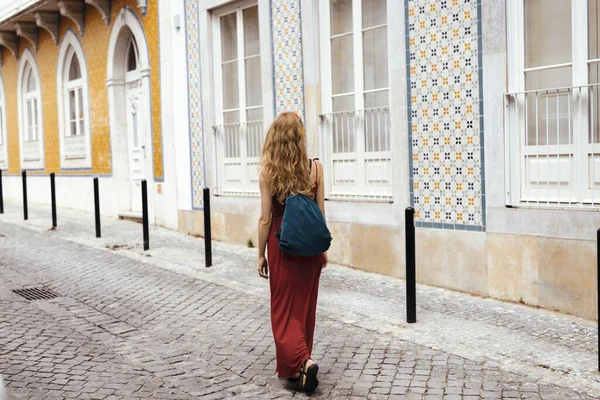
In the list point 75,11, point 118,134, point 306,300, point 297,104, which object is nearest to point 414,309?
point 306,300

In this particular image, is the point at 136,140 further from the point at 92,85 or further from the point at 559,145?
the point at 559,145

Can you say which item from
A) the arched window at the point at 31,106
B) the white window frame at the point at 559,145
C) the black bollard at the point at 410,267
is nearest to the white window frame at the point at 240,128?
the white window frame at the point at 559,145

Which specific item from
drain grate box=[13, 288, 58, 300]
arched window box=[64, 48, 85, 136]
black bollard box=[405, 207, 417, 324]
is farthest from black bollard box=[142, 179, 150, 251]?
arched window box=[64, 48, 85, 136]

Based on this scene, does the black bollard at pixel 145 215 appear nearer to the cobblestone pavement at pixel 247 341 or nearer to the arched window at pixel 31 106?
the cobblestone pavement at pixel 247 341

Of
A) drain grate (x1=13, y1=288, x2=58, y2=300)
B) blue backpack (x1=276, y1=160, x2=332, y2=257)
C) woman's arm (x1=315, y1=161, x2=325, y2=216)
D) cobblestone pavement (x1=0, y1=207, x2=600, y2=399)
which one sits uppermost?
woman's arm (x1=315, y1=161, x2=325, y2=216)

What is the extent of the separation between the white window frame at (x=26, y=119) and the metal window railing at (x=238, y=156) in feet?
30.5

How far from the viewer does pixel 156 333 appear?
20.4ft

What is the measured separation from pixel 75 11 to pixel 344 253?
33.3 ft

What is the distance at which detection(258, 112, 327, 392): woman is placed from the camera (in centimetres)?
471

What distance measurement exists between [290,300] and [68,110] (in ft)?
47.2

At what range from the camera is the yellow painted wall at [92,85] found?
43.7 ft

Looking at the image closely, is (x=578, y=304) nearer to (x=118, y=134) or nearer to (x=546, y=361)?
(x=546, y=361)

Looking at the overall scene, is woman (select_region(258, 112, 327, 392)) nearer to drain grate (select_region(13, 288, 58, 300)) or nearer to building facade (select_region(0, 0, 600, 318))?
building facade (select_region(0, 0, 600, 318))

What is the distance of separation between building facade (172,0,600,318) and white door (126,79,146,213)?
13.6ft
